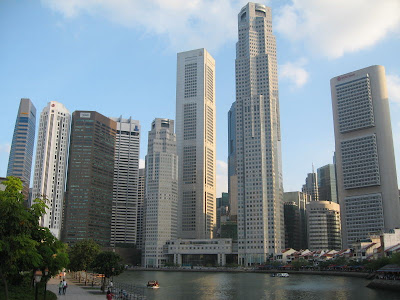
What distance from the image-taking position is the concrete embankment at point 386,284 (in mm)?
104294

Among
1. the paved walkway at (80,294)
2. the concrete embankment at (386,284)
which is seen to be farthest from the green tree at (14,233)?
the concrete embankment at (386,284)

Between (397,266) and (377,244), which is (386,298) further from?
(377,244)

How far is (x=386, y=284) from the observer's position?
108312 millimetres

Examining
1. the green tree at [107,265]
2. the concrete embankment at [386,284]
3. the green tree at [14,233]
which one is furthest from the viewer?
the concrete embankment at [386,284]

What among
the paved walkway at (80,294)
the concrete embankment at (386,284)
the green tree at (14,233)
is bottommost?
the concrete embankment at (386,284)

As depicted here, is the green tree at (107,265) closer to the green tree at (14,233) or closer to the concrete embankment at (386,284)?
the green tree at (14,233)

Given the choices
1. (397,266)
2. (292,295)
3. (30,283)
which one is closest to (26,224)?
(30,283)

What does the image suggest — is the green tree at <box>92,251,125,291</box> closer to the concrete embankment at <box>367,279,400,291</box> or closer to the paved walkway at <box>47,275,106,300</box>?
the paved walkway at <box>47,275,106,300</box>

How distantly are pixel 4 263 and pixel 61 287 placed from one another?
38.2 metres

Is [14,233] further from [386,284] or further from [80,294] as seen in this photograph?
[386,284]

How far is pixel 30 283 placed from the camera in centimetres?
7106

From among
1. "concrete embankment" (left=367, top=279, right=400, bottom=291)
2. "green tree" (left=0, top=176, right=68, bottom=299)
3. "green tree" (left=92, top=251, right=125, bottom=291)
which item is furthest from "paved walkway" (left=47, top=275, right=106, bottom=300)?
"concrete embankment" (left=367, top=279, right=400, bottom=291)

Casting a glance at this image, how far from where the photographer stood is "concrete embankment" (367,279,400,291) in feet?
342

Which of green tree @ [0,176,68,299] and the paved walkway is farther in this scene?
the paved walkway
